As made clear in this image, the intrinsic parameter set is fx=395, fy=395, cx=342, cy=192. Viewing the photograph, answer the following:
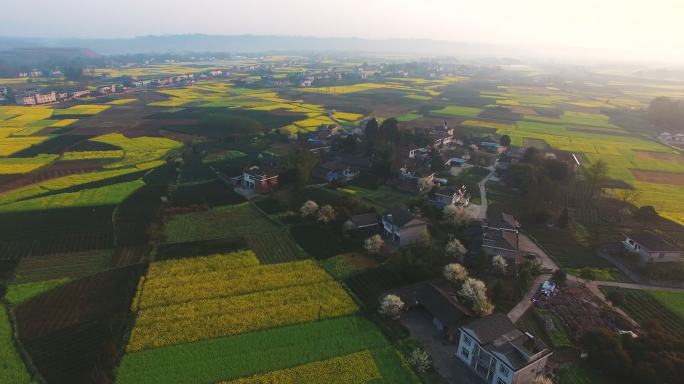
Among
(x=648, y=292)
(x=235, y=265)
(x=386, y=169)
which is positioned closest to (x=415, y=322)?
(x=235, y=265)

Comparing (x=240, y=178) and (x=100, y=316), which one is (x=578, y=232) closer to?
(x=240, y=178)

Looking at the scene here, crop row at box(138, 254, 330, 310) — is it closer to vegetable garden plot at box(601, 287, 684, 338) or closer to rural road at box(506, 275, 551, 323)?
rural road at box(506, 275, 551, 323)

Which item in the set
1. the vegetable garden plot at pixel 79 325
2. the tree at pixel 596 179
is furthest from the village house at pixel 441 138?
the vegetable garden plot at pixel 79 325

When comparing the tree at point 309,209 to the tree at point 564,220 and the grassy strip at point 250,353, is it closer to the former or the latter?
the grassy strip at point 250,353

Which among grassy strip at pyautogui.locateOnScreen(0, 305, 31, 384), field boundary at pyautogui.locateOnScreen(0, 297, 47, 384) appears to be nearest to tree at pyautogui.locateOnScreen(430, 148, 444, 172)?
field boundary at pyautogui.locateOnScreen(0, 297, 47, 384)

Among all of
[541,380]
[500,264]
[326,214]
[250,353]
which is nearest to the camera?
[541,380]

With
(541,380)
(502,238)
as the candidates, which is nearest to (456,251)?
(502,238)

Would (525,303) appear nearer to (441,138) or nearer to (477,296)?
(477,296)
